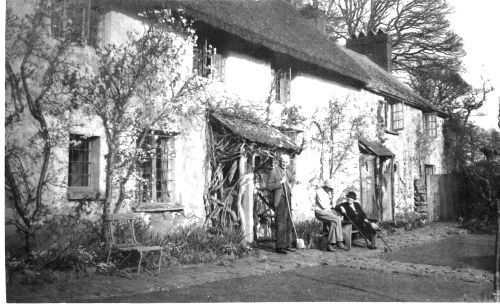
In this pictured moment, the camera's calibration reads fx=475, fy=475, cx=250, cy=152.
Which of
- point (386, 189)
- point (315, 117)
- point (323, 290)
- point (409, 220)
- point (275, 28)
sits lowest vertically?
point (323, 290)

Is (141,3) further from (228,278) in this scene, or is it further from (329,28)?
(329,28)

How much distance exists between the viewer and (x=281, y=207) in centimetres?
922

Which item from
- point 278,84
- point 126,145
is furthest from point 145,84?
point 278,84

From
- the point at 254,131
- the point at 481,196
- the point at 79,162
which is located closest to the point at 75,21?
the point at 79,162

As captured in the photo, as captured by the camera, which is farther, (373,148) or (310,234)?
(373,148)

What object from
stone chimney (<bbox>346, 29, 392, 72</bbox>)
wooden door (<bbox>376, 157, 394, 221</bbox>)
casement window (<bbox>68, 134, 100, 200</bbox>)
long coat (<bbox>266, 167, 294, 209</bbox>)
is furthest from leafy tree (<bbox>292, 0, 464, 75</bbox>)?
casement window (<bbox>68, 134, 100, 200</bbox>)

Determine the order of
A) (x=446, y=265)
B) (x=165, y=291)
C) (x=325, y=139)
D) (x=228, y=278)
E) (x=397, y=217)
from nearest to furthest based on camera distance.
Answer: (x=165, y=291) < (x=228, y=278) < (x=446, y=265) < (x=325, y=139) < (x=397, y=217)

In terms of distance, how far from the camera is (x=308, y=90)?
12.7 meters

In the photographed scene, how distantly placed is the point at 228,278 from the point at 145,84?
358 centimetres

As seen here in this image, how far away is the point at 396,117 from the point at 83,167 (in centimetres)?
1298

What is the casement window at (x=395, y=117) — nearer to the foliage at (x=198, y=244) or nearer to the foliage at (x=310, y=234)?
the foliage at (x=310, y=234)

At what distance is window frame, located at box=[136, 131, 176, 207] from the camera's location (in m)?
8.41

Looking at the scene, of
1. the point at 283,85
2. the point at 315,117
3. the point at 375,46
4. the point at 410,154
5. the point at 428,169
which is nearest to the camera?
the point at 283,85

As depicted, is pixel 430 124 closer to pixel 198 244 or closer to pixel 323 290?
pixel 198 244
